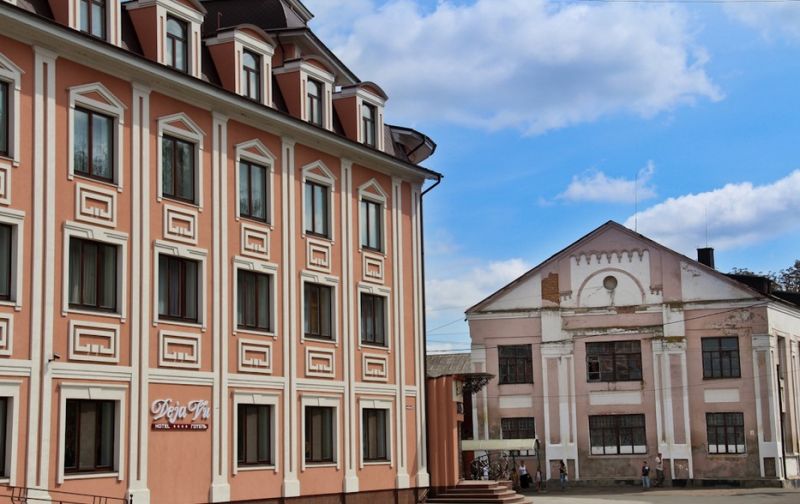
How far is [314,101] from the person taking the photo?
29.3 metres

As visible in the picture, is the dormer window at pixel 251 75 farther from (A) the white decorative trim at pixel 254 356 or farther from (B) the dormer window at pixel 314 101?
(A) the white decorative trim at pixel 254 356

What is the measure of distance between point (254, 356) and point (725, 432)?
30120mm

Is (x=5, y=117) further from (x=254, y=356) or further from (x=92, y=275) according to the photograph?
(x=254, y=356)

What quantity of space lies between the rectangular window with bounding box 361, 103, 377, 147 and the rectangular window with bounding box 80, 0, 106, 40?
9.73 m

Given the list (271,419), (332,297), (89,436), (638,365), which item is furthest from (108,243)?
(638,365)

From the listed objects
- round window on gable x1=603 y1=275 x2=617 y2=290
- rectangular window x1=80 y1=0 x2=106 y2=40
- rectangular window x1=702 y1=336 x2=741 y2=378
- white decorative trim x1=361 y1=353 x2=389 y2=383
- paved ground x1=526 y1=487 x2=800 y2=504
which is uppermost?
rectangular window x1=80 y1=0 x2=106 y2=40

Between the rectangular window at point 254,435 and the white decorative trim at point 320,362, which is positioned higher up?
the white decorative trim at point 320,362

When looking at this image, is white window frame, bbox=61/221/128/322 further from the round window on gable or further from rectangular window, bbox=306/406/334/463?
the round window on gable

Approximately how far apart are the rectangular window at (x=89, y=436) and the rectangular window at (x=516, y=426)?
33057mm

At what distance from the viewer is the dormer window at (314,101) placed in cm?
2900

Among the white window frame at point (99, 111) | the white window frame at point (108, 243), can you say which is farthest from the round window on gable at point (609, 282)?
the white window frame at point (99, 111)

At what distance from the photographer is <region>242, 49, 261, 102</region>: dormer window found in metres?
26.7

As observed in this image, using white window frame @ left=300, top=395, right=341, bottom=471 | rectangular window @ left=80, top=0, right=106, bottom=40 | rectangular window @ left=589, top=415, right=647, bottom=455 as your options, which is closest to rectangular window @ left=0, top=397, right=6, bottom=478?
rectangular window @ left=80, top=0, right=106, bottom=40

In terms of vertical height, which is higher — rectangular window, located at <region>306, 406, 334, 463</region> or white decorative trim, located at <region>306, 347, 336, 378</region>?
white decorative trim, located at <region>306, 347, 336, 378</region>
